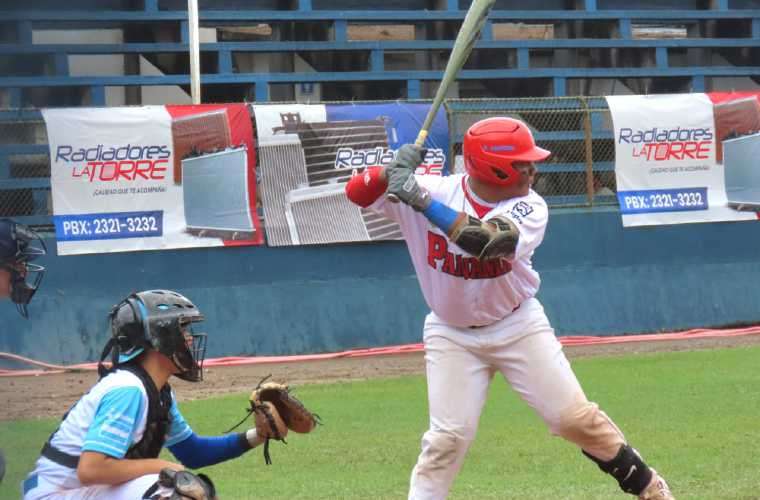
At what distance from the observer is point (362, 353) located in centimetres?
1457

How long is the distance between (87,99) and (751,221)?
857cm

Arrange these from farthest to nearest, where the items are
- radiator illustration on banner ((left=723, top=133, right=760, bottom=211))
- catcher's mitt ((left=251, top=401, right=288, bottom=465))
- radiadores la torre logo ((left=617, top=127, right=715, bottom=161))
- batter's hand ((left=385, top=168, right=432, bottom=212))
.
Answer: radiator illustration on banner ((left=723, top=133, right=760, bottom=211))
radiadores la torre logo ((left=617, top=127, right=715, bottom=161))
batter's hand ((left=385, top=168, right=432, bottom=212))
catcher's mitt ((left=251, top=401, right=288, bottom=465))

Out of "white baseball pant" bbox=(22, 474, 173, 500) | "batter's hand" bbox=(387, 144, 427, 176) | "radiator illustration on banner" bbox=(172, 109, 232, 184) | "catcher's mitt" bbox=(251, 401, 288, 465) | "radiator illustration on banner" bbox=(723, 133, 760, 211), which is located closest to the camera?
"white baseball pant" bbox=(22, 474, 173, 500)

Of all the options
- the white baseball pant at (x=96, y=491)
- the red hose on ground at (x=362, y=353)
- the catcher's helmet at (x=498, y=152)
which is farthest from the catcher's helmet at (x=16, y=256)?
the red hose on ground at (x=362, y=353)

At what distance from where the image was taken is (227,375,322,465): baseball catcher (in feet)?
16.7

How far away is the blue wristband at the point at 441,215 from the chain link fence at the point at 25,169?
8.84 metres

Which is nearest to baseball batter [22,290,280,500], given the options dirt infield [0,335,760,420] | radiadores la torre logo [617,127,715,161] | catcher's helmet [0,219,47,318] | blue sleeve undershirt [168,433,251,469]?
blue sleeve undershirt [168,433,251,469]

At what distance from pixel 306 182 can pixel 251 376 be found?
256 cm

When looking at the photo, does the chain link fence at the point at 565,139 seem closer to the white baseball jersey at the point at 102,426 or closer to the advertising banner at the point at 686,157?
the advertising banner at the point at 686,157

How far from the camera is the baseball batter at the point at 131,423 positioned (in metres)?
4.37

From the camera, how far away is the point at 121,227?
1375cm

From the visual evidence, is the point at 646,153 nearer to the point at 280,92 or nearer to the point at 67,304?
the point at 280,92

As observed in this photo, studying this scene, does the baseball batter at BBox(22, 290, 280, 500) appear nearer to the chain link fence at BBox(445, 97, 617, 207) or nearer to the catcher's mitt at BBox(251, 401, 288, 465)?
the catcher's mitt at BBox(251, 401, 288, 465)

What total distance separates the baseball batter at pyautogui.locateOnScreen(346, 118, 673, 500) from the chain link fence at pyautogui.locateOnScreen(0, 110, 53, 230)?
27.6 ft
